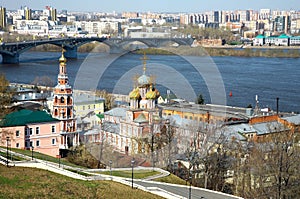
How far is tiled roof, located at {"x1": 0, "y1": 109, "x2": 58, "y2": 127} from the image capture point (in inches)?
313

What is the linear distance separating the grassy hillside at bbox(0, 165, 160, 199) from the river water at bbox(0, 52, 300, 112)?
301 inches

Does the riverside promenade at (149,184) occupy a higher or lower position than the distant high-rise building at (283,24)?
lower

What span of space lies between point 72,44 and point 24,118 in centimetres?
1940

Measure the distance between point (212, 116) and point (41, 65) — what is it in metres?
13.6

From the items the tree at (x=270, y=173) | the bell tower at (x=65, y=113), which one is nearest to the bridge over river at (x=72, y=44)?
the bell tower at (x=65, y=113)

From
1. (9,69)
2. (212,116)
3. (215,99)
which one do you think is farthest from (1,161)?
(9,69)

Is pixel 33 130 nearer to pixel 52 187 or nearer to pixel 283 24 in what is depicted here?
pixel 52 187

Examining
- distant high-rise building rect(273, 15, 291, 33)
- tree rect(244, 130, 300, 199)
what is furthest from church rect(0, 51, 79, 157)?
distant high-rise building rect(273, 15, 291, 33)

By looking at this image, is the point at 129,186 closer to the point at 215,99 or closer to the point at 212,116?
the point at 212,116

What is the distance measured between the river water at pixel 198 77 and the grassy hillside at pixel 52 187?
7.65 metres

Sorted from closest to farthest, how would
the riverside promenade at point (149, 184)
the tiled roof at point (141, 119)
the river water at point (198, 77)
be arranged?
the riverside promenade at point (149, 184)
the tiled roof at point (141, 119)
the river water at point (198, 77)

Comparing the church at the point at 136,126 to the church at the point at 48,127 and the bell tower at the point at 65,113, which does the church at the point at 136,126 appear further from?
the church at the point at 48,127

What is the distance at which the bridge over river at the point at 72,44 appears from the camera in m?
23.4

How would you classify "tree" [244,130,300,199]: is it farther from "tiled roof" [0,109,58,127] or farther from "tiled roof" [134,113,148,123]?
"tiled roof" [0,109,58,127]
